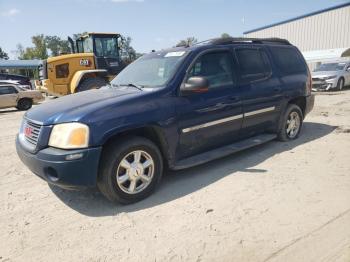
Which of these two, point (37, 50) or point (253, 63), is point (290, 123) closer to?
point (253, 63)

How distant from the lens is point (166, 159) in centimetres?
400

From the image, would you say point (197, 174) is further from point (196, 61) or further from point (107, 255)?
point (107, 255)

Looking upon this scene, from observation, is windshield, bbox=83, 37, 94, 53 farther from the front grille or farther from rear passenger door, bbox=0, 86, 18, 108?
the front grille

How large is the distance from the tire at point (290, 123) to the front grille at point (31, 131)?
410 centimetres

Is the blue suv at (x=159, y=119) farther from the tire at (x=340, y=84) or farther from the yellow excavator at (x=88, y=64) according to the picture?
the tire at (x=340, y=84)

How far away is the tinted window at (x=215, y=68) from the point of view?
4363 mm

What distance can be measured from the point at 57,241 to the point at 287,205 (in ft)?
7.89

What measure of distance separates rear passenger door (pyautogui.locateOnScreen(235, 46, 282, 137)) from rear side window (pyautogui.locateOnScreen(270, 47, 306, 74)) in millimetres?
307

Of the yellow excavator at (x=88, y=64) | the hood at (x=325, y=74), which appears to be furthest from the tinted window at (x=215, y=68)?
the hood at (x=325, y=74)

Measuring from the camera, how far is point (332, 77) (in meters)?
15.9

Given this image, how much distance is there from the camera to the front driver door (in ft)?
13.4

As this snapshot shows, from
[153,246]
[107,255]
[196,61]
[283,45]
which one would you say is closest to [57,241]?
[107,255]

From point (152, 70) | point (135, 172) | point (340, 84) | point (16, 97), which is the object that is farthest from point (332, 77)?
point (16, 97)

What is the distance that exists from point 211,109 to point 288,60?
2.56 metres
